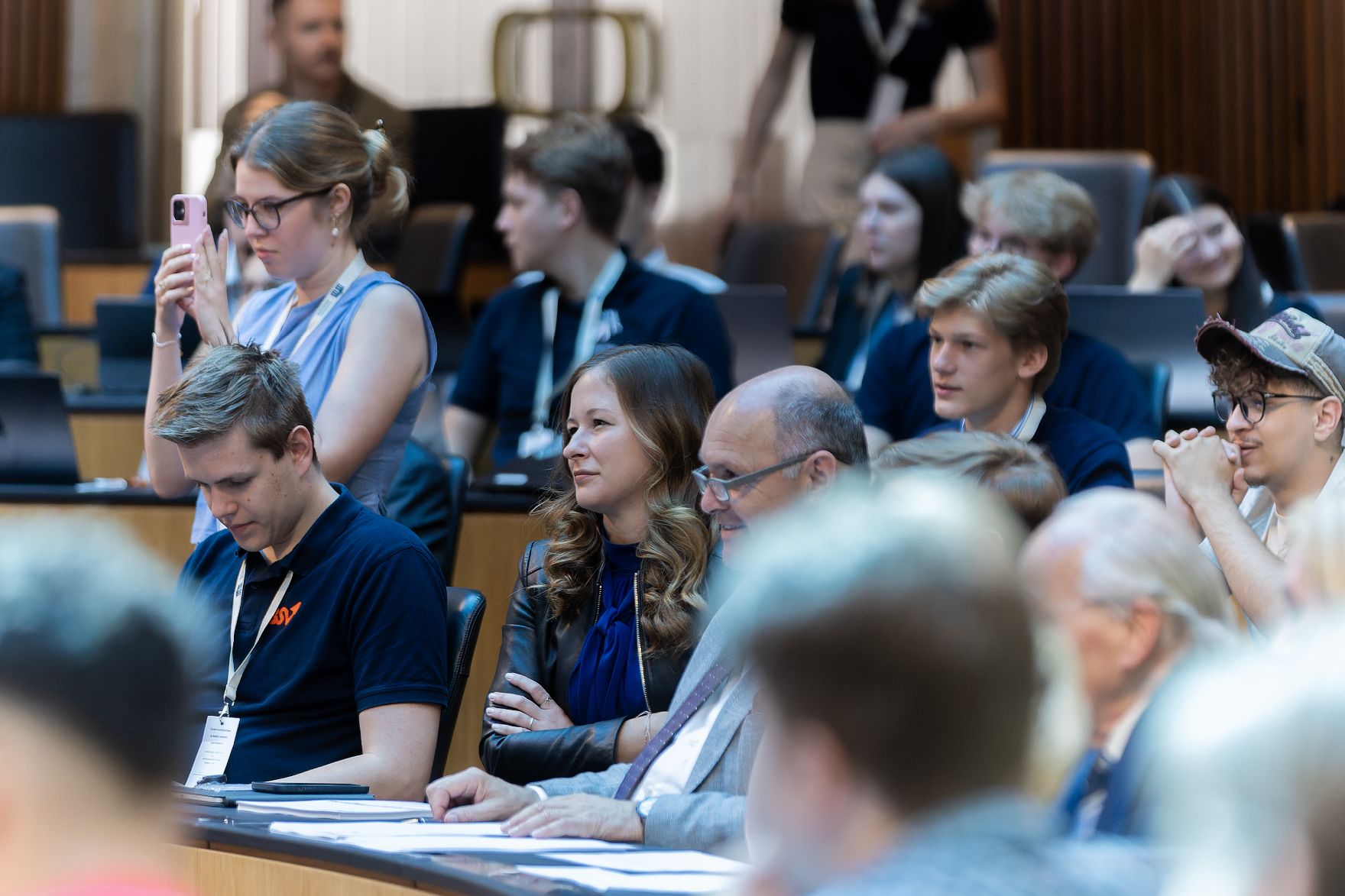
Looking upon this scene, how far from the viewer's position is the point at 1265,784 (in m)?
0.88

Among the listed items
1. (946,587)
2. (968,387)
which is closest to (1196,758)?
(946,587)

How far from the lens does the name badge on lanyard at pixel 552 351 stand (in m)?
3.96

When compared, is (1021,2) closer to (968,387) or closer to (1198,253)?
(1198,253)

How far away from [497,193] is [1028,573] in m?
6.50

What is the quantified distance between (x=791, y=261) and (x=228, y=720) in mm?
4104

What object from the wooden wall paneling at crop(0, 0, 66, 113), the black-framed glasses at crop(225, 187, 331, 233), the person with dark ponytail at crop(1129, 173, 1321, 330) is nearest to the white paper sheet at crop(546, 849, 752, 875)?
the black-framed glasses at crop(225, 187, 331, 233)

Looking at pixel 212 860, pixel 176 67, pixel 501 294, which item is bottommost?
pixel 212 860

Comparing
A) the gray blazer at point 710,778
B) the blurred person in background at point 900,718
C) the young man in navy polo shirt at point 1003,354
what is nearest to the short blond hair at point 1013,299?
the young man in navy polo shirt at point 1003,354

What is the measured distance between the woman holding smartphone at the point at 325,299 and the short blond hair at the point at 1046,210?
136 cm

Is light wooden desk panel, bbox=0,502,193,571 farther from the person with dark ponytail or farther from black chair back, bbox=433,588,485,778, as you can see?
the person with dark ponytail

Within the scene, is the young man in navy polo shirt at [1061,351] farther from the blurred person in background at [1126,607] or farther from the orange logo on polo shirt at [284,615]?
the blurred person in background at [1126,607]

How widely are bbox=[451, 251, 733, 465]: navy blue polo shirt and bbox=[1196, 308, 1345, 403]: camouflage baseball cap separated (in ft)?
4.43

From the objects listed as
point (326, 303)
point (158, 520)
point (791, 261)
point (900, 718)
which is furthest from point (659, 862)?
point (791, 261)

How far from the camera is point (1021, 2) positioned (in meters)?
8.74
